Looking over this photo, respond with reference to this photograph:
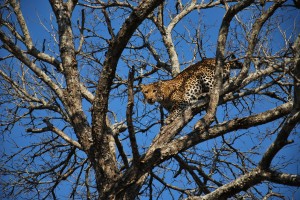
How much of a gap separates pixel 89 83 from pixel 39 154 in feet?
5.56

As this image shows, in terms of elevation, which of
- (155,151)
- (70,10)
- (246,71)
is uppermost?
(70,10)


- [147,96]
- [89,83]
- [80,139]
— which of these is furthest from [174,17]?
[80,139]

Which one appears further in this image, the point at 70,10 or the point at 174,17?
the point at 174,17

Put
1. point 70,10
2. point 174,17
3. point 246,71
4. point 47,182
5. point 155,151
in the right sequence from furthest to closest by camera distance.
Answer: point 174,17 → point 47,182 → point 70,10 → point 246,71 → point 155,151

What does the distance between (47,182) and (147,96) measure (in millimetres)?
3275

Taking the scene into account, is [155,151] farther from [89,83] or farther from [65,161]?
[89,83]

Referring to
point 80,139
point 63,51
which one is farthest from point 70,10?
point 80,139

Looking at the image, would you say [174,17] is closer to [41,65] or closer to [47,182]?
[41,65]

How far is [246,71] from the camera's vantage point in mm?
5152

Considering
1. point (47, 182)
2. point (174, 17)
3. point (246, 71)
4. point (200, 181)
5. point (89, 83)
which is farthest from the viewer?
point (174, 17)

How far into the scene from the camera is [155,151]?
4.76 meters

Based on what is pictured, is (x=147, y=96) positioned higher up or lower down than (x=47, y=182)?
higher up

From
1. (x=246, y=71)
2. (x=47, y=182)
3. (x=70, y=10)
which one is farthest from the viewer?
(x=47, y=182)

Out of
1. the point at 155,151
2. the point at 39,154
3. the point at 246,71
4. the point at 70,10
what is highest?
the point at 70,10
